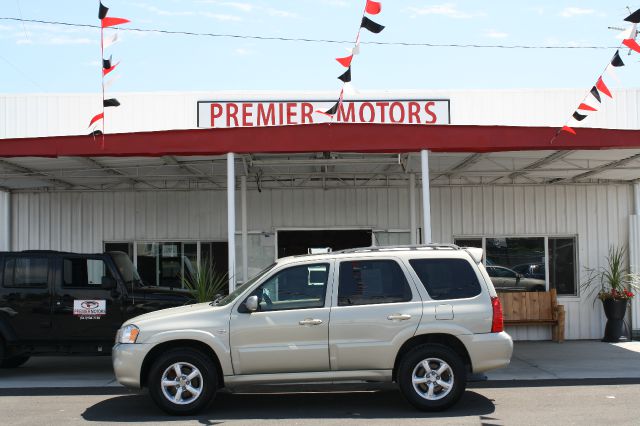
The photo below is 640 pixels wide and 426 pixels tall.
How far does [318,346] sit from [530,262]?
8.32m

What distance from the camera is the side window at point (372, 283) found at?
793 cm

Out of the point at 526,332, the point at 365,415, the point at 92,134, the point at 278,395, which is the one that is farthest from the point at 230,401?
the point at 526,332

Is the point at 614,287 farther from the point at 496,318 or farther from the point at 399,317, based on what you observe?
the point at 399,317

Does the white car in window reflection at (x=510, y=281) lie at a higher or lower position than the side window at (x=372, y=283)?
lower

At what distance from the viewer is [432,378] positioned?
25.5ft

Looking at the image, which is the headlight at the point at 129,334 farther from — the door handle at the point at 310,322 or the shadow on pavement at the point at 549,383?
the shadow on pavement at the point at 549,383

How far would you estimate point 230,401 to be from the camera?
28.5 ft

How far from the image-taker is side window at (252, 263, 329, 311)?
25.9 ft

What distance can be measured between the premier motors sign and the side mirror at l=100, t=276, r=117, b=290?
5.16 metres

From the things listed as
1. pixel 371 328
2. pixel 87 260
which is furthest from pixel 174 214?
pixel 371 328

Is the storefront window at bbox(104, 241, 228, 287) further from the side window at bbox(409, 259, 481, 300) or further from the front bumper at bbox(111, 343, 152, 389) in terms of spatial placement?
the side window at bbox(409, 259, 481, 300)

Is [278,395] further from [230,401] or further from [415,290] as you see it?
[415,290]

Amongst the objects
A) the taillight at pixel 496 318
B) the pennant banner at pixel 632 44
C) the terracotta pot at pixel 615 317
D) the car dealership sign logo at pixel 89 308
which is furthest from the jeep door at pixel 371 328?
the terracotta pot at pixel 615 317

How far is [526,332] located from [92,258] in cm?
863
